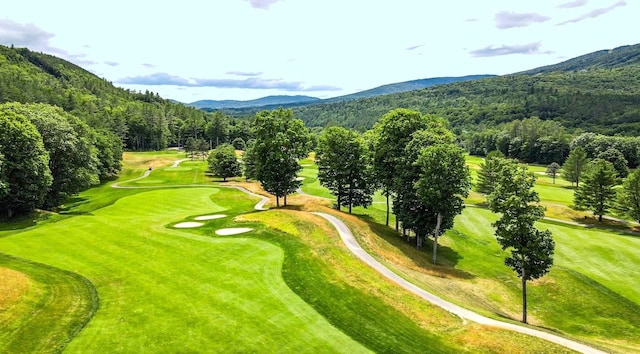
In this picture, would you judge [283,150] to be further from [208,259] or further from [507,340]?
[507,340]

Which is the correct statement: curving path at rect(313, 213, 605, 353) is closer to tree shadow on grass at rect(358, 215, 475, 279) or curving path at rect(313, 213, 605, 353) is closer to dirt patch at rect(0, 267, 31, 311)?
tree shadow on grass at rect(358, 215, 475, 279)

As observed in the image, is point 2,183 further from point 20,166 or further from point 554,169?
point 554,169

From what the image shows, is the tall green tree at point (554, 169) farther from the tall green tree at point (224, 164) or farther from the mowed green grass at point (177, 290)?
the mowed green grass at point (177, 290)

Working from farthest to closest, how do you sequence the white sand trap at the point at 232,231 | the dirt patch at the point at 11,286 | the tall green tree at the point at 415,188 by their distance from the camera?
the tall green tree at the point at 415,188 < the white sand trap at the point at 232,231 < the dirt patch at the point at 11,286

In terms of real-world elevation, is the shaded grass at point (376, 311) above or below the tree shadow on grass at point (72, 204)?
below

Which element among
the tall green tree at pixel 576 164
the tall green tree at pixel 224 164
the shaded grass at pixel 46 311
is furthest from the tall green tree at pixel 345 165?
the tall green tree at pixel 576 164
